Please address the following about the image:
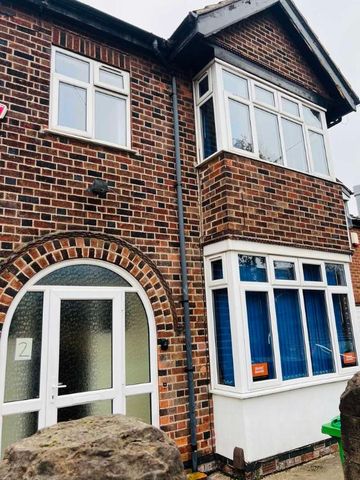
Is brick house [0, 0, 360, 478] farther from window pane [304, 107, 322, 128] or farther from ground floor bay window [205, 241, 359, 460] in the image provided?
window pane [304, 107, 322, 128]

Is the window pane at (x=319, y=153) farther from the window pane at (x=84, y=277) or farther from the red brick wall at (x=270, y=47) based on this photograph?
the window pane at (x=84, y=277)

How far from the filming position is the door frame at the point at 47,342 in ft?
13.1

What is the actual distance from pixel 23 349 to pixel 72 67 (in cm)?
388

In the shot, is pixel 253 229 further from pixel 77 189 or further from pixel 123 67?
pixel 123 67

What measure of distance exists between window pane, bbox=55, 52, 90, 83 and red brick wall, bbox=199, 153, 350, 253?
225 cm

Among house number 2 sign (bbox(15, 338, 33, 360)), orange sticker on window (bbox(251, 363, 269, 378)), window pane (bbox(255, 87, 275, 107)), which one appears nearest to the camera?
house number 2 sign (bbox(15, 338, 33, 360))

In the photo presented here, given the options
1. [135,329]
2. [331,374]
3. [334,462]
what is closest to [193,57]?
[135,329]

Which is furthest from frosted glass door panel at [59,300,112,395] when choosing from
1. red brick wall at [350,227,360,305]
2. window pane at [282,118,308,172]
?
red brick wall at [350,227,360,305]

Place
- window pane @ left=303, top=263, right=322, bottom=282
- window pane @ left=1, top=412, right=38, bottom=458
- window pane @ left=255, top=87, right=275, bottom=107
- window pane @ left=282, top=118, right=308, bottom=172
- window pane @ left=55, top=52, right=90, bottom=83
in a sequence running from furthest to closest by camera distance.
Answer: window pane @ left=282, top=118, right=308, bottom=172 → window pane @ left=255, top=87, right=275, bottom=107 → window pane @ left=303, top=263, right=322, bottom=282 → window pane @ left=55, top=52, right=90, bottom=83 → window pane @ left=1, top=412, right=38, bottom=458

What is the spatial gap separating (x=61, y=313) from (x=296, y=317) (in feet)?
11.6

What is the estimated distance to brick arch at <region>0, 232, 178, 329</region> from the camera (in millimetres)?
4184

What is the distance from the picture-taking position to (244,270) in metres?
5.45

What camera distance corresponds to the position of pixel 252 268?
18.2ft

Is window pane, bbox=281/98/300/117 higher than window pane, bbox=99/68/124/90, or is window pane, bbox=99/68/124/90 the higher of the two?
window pane, bbox=281/98/300/117
